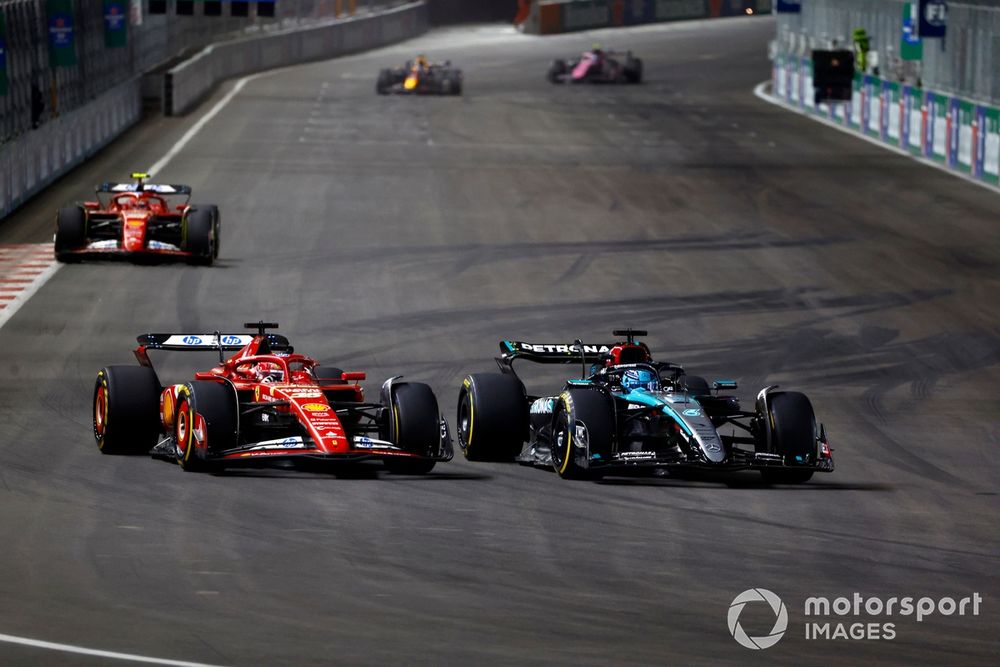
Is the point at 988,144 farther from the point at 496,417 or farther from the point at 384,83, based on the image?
the point at 496,417

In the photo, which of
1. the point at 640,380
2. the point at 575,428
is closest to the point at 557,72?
the point at 640,380

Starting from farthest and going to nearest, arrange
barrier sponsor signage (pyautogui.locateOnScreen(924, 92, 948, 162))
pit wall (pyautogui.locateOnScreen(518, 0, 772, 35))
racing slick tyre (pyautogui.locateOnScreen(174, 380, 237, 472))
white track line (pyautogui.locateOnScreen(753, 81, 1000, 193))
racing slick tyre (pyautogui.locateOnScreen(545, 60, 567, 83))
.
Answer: pit wall (pyautogui.locateOnScreen(518, 0, 772, 35)) < racing slick tyre (pyautogui.locateOnScreen(545, 60, 567, 83)) < barrier sponsor signage (pyautogui.locateOnScreen(924, 92, 948, 162)) < white track line (pyautogui.locateOnScreen(753, 81, 1000, 193)) < racing slick tyre (pyautogui.locateOnScreen(174, 380, 237, 472))

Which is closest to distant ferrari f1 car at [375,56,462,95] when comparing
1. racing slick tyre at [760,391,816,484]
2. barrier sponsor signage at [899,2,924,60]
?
barrier sponsor signage at [899,2,924,60]

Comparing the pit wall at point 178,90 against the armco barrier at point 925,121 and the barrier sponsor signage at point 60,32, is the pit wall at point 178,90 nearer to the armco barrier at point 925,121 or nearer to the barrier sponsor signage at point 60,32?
the barrier sponsor signage at point 60,32

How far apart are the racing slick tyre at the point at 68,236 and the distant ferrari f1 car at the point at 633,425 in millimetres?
15044

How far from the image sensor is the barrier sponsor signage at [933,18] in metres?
50.1

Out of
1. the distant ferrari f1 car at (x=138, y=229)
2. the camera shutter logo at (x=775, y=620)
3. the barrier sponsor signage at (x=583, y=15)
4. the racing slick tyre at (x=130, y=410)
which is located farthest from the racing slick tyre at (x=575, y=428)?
the barrier sponsor signage at (x=583, y=15)

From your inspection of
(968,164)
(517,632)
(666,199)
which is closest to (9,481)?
(517,632)

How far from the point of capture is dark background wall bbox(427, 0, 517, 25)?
12219 cm

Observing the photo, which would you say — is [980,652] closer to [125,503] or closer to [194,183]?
[125,503]

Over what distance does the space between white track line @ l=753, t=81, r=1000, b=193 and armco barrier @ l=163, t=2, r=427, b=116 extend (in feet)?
61.6

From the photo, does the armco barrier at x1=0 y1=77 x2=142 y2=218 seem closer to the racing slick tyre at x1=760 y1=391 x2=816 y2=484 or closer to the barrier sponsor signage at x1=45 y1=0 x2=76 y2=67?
the barrier sponsor signage at x1=45 y1=0 x2=76 y2=67

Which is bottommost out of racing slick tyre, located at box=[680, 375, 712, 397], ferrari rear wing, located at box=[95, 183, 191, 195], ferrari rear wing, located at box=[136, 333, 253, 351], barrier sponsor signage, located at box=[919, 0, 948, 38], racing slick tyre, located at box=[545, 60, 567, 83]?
racing slick tyre, located at box=[680, 375, 712, 397]

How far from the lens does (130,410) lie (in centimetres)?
1752
